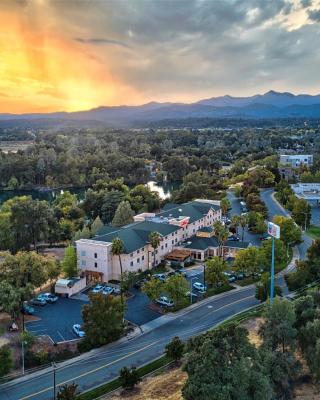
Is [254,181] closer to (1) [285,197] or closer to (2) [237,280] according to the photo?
(1) [285,197]

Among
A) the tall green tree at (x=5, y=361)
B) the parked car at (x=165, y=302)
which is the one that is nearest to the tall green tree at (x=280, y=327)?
the parked car at (x=165, y=302)

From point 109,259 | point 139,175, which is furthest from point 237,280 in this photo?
point 139,175

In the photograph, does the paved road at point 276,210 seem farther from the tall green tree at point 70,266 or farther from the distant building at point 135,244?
the tall green tree at point 70,266

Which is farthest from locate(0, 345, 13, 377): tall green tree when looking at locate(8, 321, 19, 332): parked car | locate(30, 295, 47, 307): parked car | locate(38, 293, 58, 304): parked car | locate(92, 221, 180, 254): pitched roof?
locate(92, 221, 180, 254): pitched roof

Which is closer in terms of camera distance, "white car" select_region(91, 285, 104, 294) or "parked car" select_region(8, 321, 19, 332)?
"parked car" select_region(8, 321, 19, 332)

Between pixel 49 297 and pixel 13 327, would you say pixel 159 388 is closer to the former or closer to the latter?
pixel 13 327

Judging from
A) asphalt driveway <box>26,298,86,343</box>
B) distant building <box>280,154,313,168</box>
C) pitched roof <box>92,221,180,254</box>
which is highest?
distant building <box>280,154,313,168</box>

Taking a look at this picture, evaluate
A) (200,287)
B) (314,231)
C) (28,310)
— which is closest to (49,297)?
(28,310)

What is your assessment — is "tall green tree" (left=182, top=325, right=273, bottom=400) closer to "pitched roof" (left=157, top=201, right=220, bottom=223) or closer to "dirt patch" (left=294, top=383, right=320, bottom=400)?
"dirt patch" (left=294, top=383, right=320, bottom=400)
